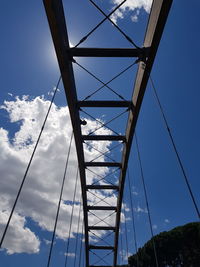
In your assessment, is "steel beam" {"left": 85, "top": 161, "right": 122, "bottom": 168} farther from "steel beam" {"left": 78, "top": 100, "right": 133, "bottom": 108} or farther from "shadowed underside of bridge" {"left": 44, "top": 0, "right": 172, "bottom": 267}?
"steel beam" {"left": 78, "top": 100, "right": 133, "bottom": 108}

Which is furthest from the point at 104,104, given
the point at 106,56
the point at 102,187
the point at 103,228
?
the point at 103,228

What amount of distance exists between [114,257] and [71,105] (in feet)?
93.2

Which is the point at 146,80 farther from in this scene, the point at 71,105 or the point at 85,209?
the point at 85,209

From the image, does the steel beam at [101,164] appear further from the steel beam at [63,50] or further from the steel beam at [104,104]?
the steel beam at [104,104]

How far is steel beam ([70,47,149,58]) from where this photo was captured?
Result: 23.7ft

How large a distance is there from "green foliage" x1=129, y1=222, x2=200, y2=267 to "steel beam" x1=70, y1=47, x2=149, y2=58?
135 feet

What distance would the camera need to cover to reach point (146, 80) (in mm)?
8344

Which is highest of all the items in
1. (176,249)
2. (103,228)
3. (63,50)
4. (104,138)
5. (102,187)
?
(176,249)

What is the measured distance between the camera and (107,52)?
7.25 m

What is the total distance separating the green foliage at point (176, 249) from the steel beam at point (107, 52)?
41.2 m

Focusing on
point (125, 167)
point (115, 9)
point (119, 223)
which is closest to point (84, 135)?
point (125, 167)

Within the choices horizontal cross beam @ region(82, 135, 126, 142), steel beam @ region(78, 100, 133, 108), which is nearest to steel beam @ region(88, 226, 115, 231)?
horizontal cross beam @ region(82, 135, 126, 142)

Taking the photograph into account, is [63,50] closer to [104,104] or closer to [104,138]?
[104,104]

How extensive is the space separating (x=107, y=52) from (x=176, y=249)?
47.3 m
